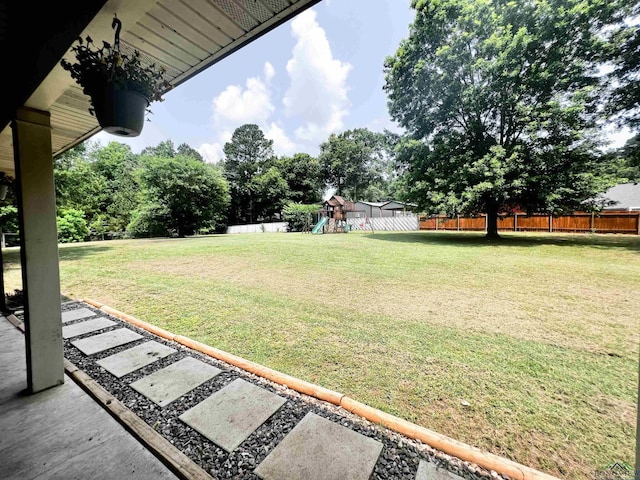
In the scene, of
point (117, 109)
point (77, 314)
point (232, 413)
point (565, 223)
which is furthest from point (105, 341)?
point (565, 223)

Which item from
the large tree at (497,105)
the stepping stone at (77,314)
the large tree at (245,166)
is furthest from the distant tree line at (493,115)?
the large tree at (245,166)

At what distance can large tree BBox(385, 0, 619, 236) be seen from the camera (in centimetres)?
793

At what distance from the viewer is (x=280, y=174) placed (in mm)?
26922

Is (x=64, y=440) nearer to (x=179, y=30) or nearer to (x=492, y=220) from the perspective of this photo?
(x=179, y=30)

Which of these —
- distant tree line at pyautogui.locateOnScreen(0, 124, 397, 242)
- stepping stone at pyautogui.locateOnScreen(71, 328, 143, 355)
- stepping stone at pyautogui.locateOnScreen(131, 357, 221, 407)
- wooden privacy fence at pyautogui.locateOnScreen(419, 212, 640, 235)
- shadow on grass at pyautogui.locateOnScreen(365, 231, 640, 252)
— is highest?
distant tree line at pyautogui.locateOnScreen(0, 124, 397, 242)

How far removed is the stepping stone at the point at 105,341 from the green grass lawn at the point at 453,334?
0.33 meters

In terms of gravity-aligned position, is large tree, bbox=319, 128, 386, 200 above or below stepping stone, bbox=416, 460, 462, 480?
above

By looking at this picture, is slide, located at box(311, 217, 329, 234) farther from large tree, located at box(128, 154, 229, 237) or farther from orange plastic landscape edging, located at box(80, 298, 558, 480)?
orange plastic landscape edging, located at box(80, 298, 558, 480)

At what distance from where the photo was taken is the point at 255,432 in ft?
4.59

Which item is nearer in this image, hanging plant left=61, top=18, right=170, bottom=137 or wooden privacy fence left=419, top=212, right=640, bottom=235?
hanging plant left=61, top=18, right=170, bottom=137

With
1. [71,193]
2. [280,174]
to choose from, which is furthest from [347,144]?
[71,193]

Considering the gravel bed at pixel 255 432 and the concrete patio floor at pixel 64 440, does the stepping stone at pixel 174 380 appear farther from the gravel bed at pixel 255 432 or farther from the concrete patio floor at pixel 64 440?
the concrete patio floor at pixel 64 440

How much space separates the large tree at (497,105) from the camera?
793 cm

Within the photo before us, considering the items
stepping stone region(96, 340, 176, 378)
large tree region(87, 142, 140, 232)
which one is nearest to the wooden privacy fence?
stepping stone region(96, 340, 176, 378)
